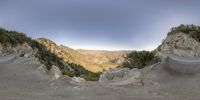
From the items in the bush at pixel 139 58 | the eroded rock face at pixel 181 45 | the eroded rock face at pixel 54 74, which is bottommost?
the eroded rock face at pixel 54 74

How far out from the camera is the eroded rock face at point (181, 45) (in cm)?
4941

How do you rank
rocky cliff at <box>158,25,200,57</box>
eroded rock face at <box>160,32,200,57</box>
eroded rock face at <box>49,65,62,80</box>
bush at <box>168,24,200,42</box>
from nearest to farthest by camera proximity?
eroded rock face at <box>49,65,62,80</box> < eroded rock face at <box>160,32,200,57</box> < rocky cliff at <box>158,25,200,57</box> < bush at <box>168,24,200,42</box>

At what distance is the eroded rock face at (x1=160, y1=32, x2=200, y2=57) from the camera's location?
49406 millimetres

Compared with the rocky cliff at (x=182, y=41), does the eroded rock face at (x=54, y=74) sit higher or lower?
lower

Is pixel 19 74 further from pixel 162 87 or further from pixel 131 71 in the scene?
pixel 162 87

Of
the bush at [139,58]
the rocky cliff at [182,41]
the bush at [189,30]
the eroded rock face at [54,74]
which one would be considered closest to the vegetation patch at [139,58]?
the bush at [139,58]

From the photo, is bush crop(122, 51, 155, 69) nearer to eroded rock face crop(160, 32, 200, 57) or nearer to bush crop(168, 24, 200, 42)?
eroded rock face crop(160, 32, 200, 57)

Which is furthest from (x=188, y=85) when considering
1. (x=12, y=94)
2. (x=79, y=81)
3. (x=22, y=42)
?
(x=22, y=42)

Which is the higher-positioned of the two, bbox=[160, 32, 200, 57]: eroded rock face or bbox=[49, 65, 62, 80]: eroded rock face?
bbox=[160, 32, 200, 57]: eroded rock face

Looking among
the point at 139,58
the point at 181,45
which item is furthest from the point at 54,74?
the point at 181,45

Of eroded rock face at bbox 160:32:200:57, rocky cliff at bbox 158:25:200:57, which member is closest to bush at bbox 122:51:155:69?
eroded rock face at bbox 160:32:200:57

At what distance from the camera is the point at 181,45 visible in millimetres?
51812

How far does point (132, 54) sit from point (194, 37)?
10.5 meters

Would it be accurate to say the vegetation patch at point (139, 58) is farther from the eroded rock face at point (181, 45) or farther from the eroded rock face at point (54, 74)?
the eroded rock face at point (54, 74)
